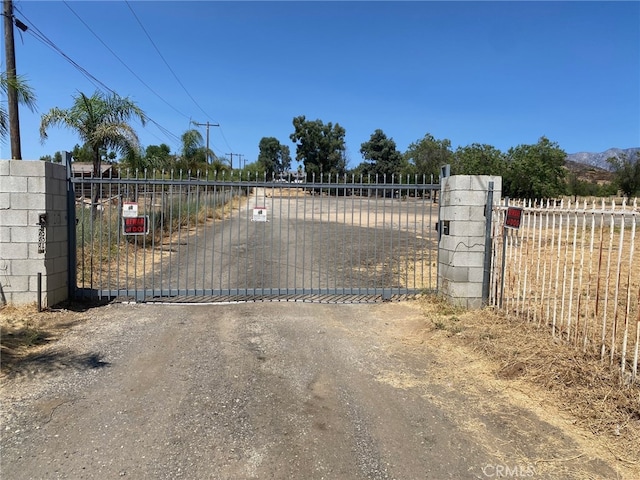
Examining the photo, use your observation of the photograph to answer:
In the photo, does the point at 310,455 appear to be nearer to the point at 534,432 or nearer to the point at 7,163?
the point at 534,432

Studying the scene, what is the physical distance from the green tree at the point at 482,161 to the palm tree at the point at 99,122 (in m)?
31.6

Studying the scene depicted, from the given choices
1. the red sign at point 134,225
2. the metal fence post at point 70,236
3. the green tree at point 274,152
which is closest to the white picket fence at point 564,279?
the red sign at point 134,225

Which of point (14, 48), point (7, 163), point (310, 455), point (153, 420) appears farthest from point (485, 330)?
point (14, 48)

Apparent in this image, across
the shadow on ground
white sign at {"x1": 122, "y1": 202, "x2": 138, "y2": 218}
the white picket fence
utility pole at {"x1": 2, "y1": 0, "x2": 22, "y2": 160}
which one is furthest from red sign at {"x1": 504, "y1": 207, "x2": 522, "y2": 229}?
utility pole at {"x1": 2, "y1": 0, "x2": 22, "y2": 160}

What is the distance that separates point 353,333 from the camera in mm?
6594

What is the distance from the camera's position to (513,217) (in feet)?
22.0

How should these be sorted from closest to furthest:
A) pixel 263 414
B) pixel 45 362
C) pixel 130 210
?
pixel 263 414 < pixel 45 362 < pixel 130 210

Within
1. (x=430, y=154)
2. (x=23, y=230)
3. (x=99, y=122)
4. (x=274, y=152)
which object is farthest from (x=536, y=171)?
(x=274, y=152)

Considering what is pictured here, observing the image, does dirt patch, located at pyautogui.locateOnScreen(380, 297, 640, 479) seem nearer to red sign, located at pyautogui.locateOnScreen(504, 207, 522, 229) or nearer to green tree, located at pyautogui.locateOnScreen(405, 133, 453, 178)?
red sign, located at pyautogui.locateOnScreen(504, 207, 522, 229)

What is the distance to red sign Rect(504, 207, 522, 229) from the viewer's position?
655cm

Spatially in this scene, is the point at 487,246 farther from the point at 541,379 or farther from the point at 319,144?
the point at 319,144

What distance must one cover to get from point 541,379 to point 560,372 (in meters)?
0.21
